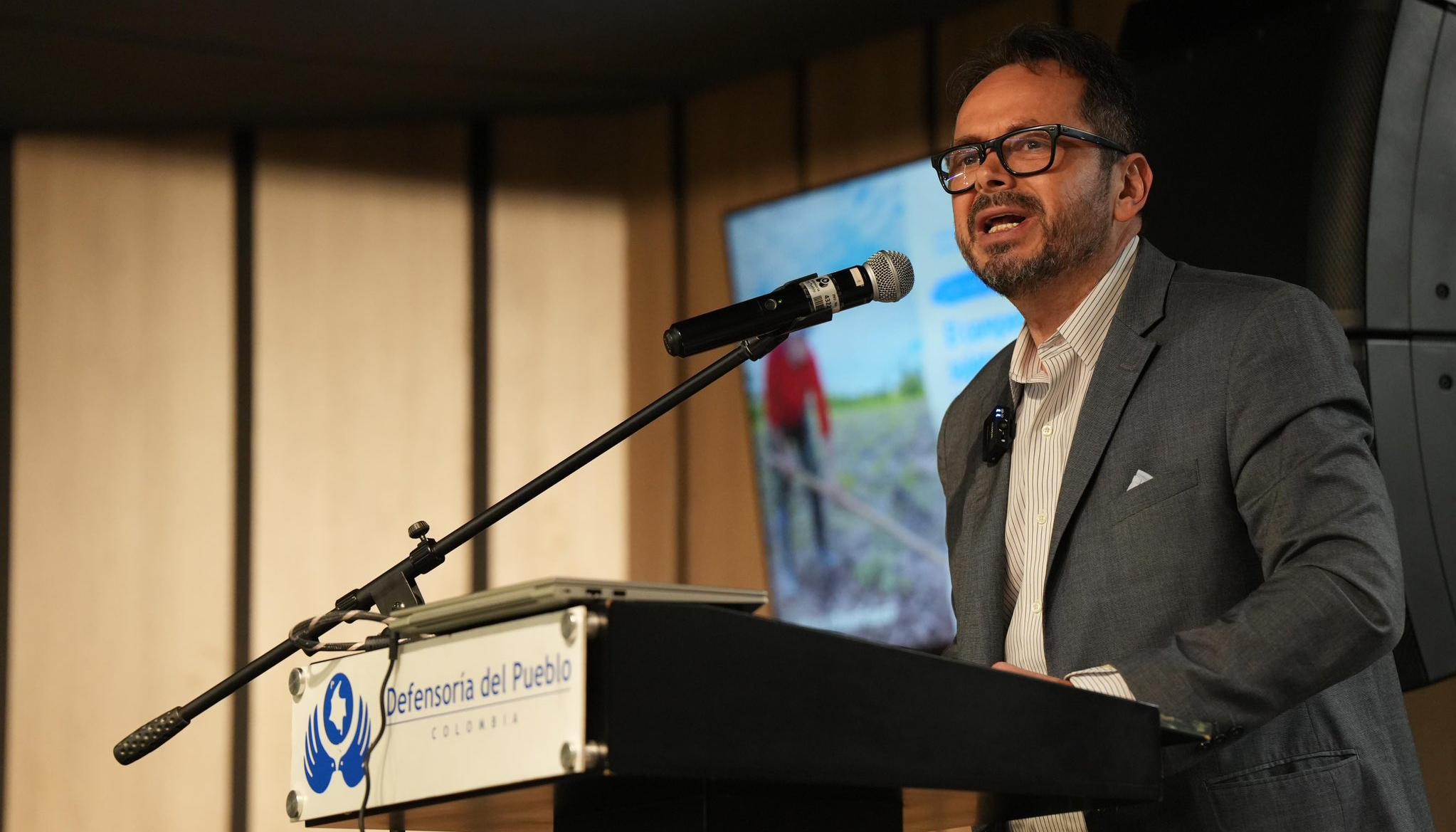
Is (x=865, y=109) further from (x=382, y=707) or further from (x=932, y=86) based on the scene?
(x=382, y=707)

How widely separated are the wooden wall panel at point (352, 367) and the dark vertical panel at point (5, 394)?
692 millimetres

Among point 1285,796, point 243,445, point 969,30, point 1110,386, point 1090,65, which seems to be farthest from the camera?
point 243,445

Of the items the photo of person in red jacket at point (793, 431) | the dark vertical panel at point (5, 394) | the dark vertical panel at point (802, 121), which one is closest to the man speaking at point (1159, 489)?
the photo of person in red jacket at point (793, 431)

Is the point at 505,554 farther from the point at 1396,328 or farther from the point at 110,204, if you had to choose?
the point at 1396,328

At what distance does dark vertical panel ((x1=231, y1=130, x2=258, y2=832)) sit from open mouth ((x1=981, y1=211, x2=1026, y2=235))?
3073 mm

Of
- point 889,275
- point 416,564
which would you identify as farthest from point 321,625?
point 889,275

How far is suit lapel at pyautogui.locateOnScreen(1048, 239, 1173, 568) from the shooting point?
5.91ft

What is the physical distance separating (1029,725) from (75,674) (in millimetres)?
3817

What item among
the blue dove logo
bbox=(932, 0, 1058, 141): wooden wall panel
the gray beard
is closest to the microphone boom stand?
the blue dove logo

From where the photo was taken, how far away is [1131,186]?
7.02ft

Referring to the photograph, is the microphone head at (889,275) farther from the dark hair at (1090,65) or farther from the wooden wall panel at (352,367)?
the wooden wall panel at (352,367)

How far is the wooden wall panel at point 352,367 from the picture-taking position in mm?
4586

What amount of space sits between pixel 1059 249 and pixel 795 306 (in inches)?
16.8

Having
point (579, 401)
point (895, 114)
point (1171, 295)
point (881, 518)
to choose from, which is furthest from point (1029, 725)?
point (579, 401)
